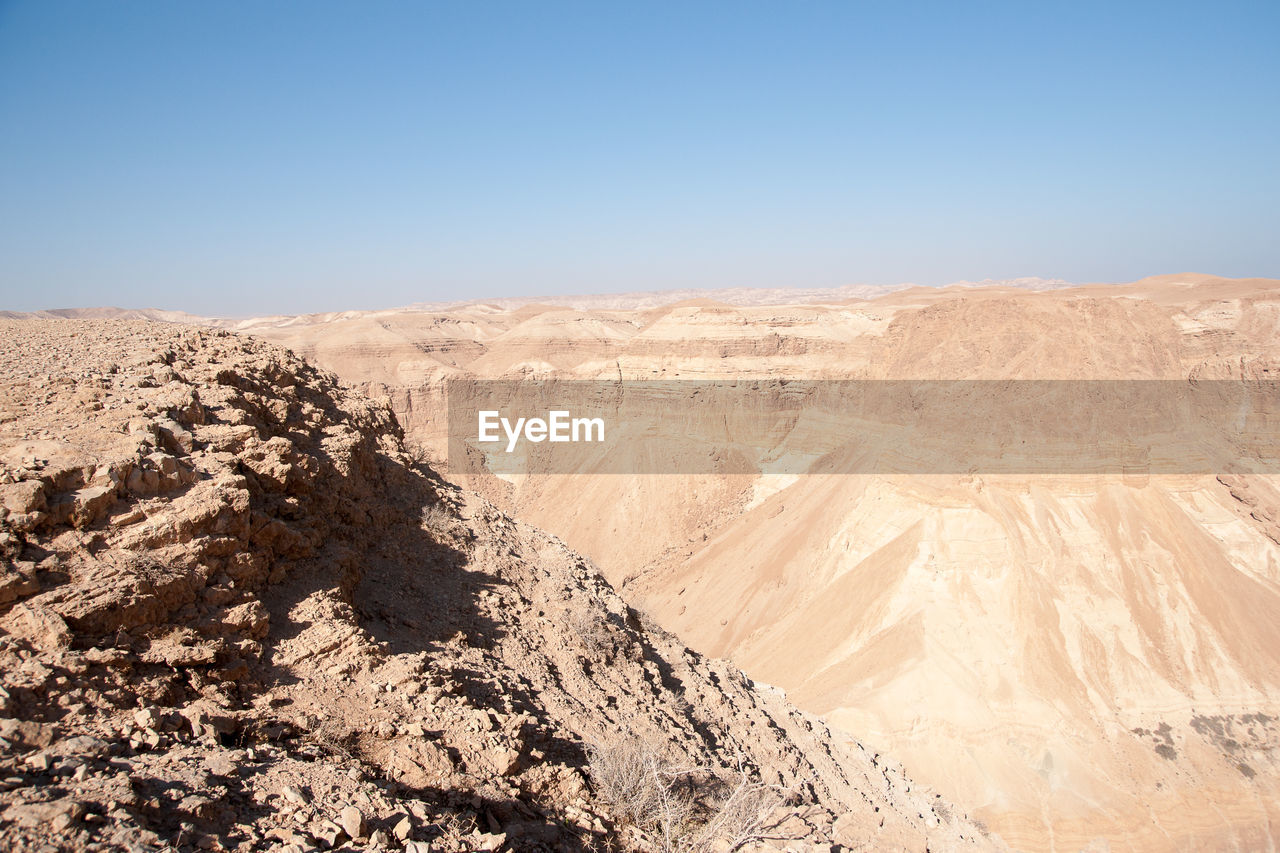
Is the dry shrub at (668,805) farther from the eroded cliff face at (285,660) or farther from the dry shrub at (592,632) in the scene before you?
the dry shrub at (592,632)

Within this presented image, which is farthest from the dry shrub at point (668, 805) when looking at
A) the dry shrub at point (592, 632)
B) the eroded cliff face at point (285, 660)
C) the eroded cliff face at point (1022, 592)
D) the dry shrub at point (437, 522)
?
the eroded cliff face at point (1022, 592)

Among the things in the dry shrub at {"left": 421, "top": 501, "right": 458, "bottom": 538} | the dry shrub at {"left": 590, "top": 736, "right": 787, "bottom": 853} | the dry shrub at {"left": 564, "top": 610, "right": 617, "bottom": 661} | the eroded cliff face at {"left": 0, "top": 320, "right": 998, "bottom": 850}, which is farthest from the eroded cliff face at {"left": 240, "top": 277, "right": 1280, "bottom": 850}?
the dry shrub at {"left": 421, "top": 501, "right": 458, "bottom": 538}

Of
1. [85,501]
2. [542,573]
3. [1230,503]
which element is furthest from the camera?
[1230,503]

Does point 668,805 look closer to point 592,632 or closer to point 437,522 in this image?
point 592,632

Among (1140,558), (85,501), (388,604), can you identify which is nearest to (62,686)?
(85,501)

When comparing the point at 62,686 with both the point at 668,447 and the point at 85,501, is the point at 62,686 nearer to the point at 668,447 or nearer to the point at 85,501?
the point at 85,501

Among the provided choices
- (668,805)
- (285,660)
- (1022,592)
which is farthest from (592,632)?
(1022,592)
